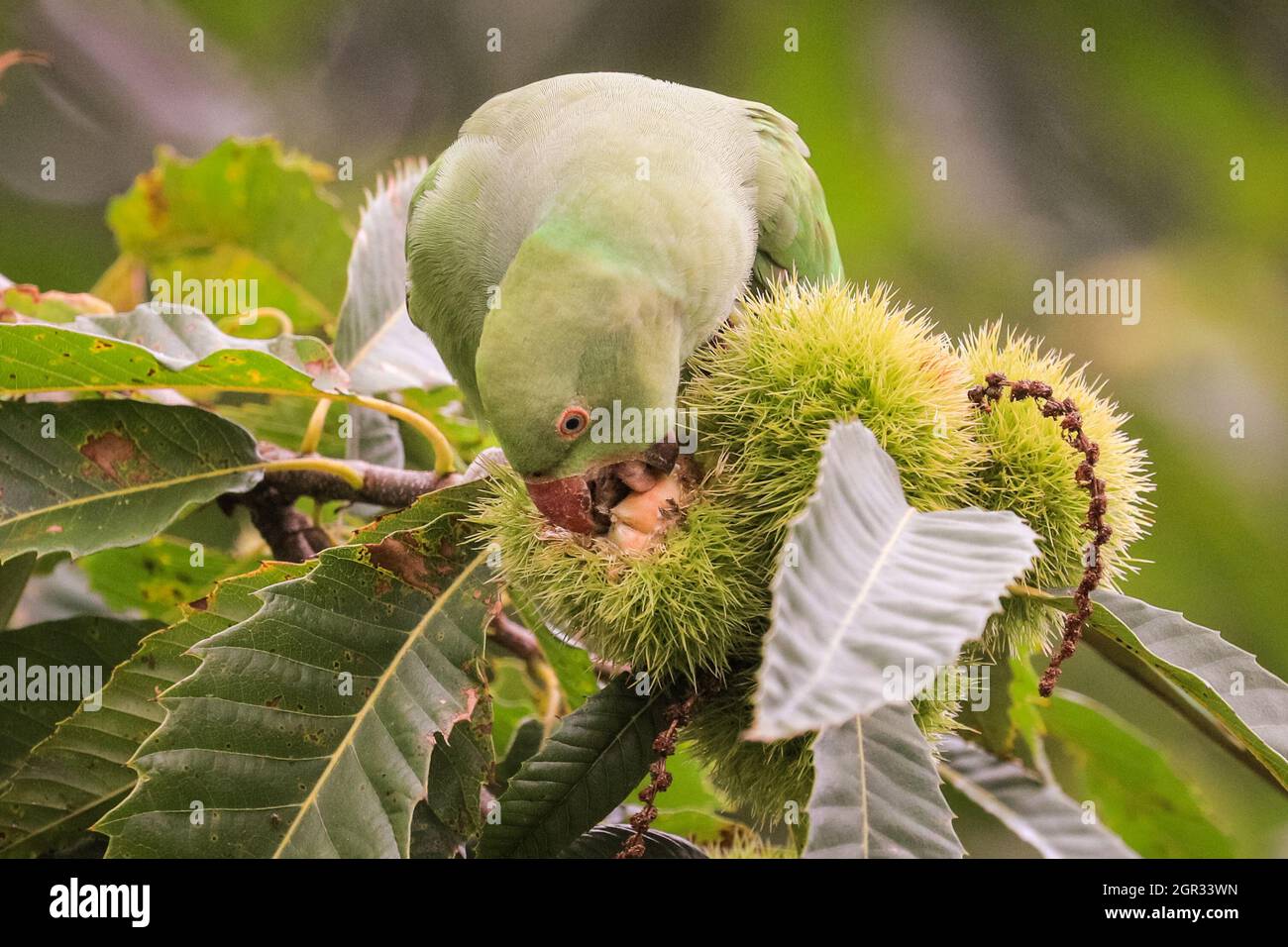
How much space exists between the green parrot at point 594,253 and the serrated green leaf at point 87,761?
0.52m

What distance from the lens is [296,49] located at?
453cm

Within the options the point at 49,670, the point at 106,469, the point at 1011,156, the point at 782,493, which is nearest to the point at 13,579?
the point at 49,670

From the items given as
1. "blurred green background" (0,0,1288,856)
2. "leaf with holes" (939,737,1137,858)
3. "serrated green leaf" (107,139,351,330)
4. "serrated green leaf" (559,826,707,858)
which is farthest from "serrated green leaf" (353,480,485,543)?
"blurred green background" (0,0,1288,856)

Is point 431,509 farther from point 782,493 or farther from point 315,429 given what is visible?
point 782,493

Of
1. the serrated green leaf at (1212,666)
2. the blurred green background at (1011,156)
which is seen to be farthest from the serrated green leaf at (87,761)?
the blurred green background at (1011,156)

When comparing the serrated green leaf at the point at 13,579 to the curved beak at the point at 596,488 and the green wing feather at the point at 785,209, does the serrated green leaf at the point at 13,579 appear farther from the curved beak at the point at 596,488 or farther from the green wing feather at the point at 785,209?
the green wing feather at the point at 785,209

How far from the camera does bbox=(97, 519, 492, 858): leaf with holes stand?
144 centimetres

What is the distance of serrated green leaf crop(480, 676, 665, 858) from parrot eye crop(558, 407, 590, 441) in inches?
18.1

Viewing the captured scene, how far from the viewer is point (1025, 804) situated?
2197 millimetres

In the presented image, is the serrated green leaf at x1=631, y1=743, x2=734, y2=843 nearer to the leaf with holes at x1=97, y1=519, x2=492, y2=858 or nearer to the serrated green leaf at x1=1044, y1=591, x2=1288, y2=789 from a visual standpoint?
the leaf with holes at x1=97, y1=519, x2=492, y2=858

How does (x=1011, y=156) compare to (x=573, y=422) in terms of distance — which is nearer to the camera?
(x=573, y=422)

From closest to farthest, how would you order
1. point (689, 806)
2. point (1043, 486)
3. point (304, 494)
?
point (1043, 486)
point (304, 494)
point (689, 806)

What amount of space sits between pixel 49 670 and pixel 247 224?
4.33 feet

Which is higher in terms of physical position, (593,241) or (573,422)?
(593,241)
